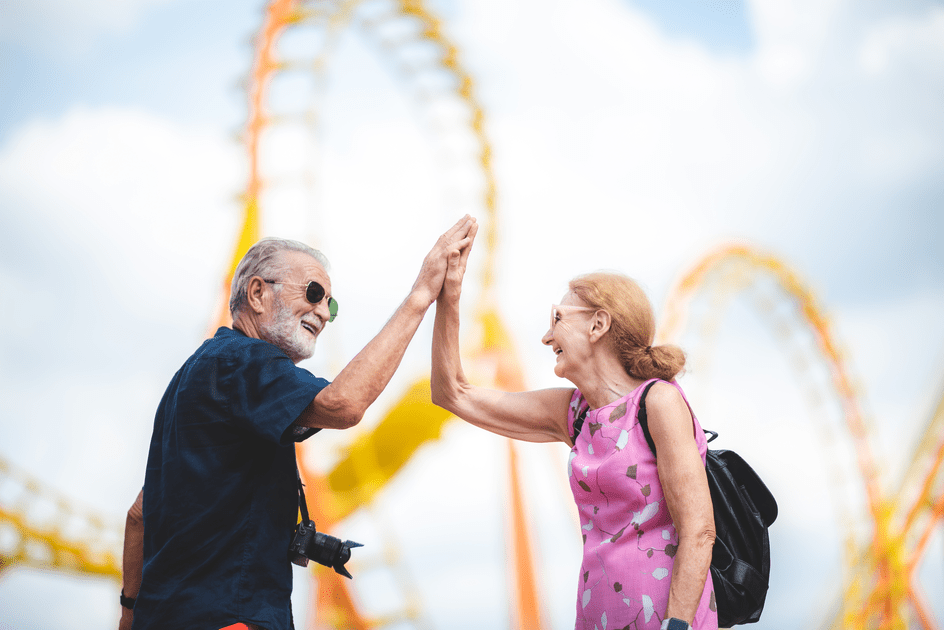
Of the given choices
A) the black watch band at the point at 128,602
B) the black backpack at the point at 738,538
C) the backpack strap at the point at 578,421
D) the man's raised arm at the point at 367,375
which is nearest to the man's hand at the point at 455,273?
the man's raised arm at the point at 367,375

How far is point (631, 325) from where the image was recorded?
1.91 metres

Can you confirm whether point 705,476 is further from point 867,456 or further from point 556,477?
point 867,456

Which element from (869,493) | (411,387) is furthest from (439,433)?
(869,493)

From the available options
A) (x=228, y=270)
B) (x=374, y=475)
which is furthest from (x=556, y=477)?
(x=228, y=270)

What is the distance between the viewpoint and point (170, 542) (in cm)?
156

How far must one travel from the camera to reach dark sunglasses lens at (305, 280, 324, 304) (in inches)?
71.6

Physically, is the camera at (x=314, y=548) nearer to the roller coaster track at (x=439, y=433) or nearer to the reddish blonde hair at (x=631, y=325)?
the reddish blonde hair at (x=631, y=325)

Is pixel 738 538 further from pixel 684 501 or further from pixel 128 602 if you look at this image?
pixel 128 602

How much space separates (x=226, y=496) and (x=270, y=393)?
0.72ft

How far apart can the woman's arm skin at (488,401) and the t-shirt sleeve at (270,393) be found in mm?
515

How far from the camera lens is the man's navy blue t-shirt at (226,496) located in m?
1.52

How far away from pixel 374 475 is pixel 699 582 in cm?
715

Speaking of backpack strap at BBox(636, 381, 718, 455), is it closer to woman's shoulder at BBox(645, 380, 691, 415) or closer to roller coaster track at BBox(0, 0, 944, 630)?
woman's shoulder at BBox(645, 380, 691, 415)

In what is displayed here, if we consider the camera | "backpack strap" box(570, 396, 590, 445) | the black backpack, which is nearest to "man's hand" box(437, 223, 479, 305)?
"backpack strap" box(570, 396, 590, 445)
